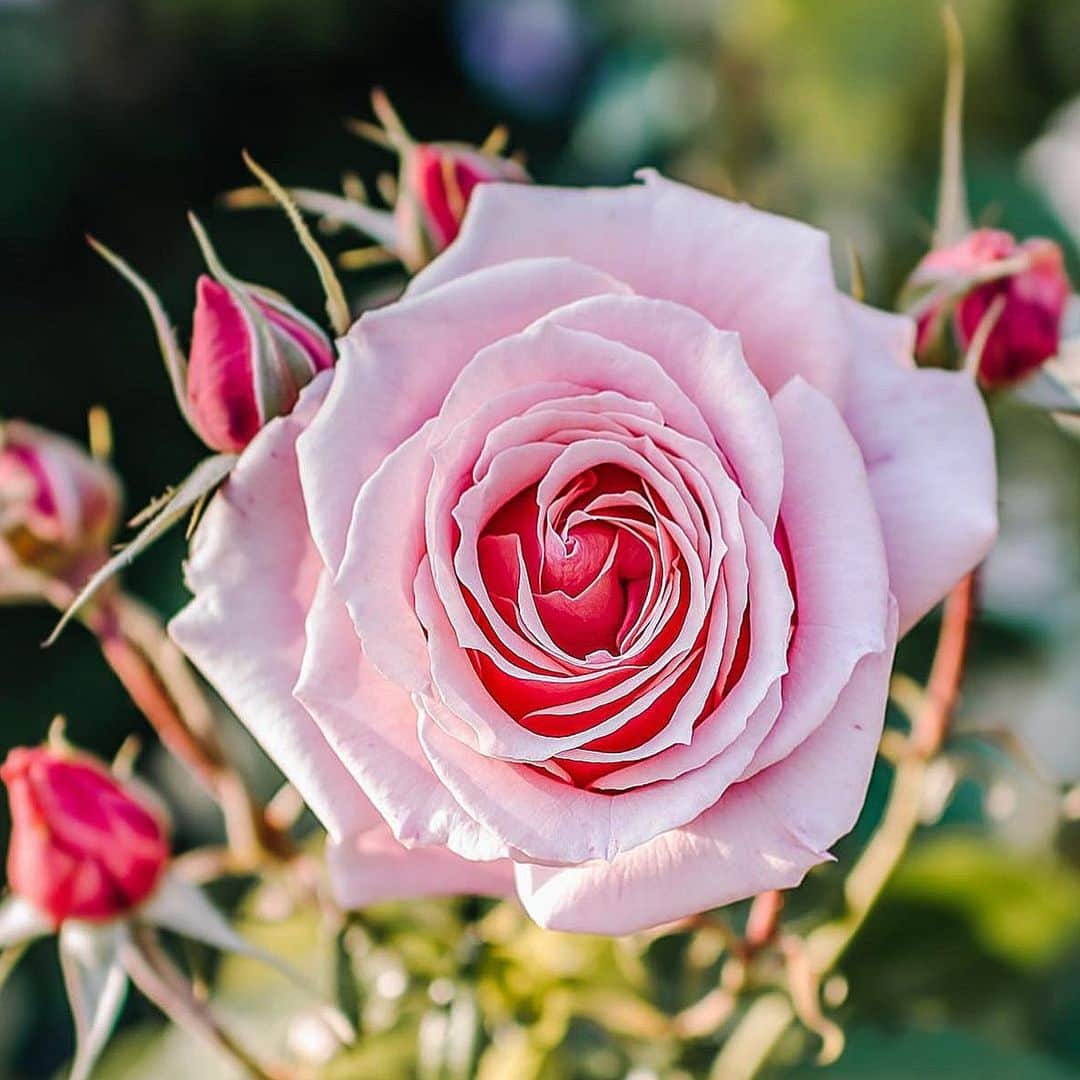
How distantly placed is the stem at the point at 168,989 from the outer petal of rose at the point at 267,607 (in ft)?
0.34

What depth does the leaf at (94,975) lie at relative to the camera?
364 mm

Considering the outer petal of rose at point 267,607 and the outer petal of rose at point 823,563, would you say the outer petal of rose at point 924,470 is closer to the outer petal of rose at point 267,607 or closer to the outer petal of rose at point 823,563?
the outer petal of rose at point 823,563

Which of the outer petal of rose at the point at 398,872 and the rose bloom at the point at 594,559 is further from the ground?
the rose bloom at the point at 594,559

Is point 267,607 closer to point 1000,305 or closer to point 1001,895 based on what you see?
point 1000,305

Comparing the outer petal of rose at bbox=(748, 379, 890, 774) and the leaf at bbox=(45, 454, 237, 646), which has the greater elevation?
the outer petal of rose at bbox=(748, 379, 890, 774)

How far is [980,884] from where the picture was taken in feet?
1.78

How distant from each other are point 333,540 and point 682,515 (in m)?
0.07

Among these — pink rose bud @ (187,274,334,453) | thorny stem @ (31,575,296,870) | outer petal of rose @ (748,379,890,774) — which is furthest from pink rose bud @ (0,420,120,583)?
outer petal of rose @ (748,379,890,774)

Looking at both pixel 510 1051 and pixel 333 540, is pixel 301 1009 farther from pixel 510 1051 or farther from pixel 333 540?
pixel 333 540

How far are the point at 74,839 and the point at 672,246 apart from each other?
218 millimetres

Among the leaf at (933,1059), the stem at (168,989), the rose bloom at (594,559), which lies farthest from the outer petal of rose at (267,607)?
the leaf at (933,1059)

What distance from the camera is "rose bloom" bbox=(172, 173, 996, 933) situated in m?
0.29

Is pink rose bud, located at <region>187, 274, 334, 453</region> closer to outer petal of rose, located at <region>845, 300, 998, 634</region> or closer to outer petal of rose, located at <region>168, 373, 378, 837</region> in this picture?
outer petal of rose, located at <region>168, 373, 378, 837</region>

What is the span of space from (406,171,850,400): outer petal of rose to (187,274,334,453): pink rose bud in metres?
0.04
